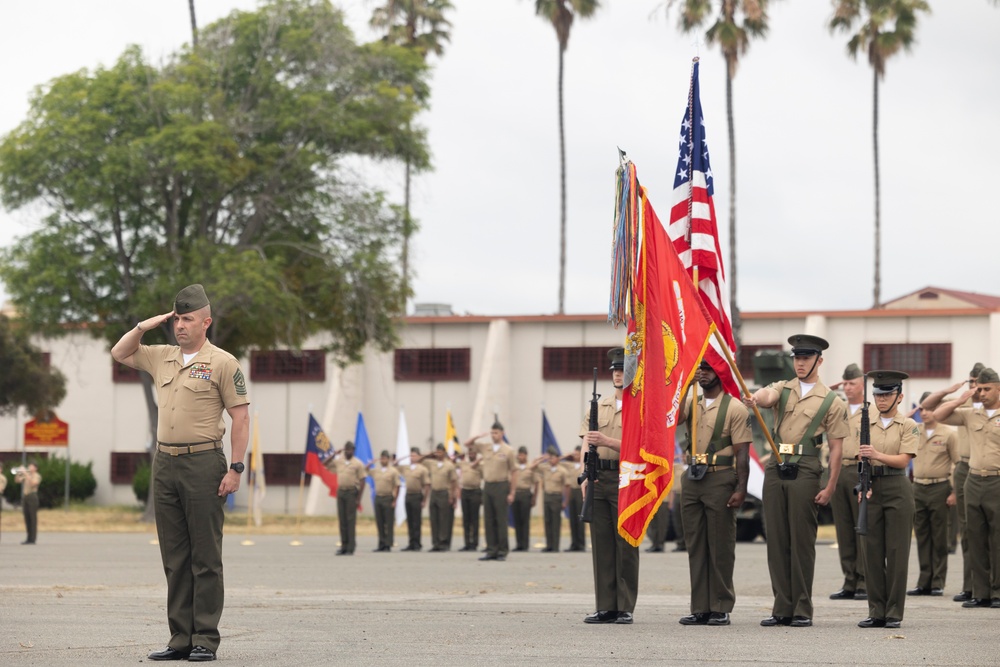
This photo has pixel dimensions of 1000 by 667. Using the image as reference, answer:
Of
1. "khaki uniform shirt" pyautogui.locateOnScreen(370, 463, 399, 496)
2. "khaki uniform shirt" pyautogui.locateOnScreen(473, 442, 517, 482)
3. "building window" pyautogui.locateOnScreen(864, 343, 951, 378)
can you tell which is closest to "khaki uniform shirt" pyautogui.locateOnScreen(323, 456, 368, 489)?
"khaki uniform shirt" pyautogui.locateOnScreen(370, 463, 399, 496)

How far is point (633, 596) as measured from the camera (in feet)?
38.9

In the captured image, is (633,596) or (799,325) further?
(799,325)

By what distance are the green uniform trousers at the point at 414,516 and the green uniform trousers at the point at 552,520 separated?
7.82 ft

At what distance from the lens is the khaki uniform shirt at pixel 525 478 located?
30016 mm

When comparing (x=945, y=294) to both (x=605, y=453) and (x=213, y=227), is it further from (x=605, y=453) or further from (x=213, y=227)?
(x=605, y=453)

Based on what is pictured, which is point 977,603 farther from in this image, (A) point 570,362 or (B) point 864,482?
(A) point 570,362

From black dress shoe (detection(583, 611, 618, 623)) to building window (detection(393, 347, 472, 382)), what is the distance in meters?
34.0

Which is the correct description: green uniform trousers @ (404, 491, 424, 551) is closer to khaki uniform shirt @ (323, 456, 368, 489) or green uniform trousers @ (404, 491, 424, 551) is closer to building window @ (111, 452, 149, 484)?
khaki uniform shirt @ (323, 456, 368, 489)

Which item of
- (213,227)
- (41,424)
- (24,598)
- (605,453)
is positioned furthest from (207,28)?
(605,453)

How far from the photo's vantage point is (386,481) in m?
29.2

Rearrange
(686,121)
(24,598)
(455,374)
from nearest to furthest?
(686,121), (24,598), (455,374)

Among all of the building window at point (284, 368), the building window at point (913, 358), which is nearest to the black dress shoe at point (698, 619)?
the building window at point (913, 358)

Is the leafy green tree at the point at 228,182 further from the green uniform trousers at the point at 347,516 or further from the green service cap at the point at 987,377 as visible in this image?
the green service cap at the point at 987,377

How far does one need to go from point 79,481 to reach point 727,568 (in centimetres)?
3922
